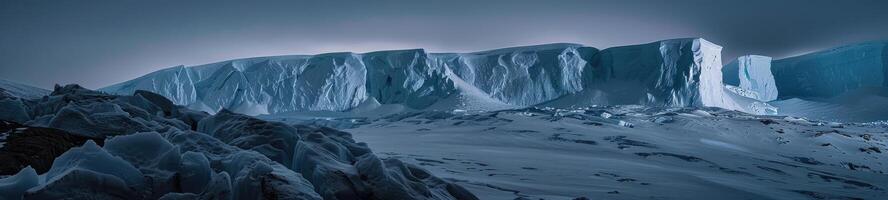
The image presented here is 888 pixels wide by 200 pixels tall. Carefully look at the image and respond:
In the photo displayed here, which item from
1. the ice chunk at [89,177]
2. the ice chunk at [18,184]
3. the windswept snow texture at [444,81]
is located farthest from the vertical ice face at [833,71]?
the ice chunk at [18,184]

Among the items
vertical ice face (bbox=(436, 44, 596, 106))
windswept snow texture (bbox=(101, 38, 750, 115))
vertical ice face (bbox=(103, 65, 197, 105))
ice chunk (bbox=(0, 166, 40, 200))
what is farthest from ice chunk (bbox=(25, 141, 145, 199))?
vertical ice face (bbox=(103, 65, 197, 105))

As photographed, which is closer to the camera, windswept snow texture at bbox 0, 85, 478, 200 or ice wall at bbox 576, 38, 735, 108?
windswept snow texture at bbox 0, 85, 478, 200

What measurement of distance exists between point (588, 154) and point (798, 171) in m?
Answer: 6.25

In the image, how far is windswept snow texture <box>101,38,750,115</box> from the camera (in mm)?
45562

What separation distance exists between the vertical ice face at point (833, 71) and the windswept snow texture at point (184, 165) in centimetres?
6416

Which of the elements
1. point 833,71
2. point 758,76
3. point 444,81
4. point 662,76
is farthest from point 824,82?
point 444,81

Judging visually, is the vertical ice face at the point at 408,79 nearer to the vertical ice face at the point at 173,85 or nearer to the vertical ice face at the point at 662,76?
the vertical ice face at the point at 662,76

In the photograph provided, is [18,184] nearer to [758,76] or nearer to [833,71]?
[758,76]

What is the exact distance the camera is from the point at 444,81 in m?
46.4

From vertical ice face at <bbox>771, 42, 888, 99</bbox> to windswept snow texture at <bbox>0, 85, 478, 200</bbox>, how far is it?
64160 millimetres

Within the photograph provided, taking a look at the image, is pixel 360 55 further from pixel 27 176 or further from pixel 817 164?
pixel 27 176

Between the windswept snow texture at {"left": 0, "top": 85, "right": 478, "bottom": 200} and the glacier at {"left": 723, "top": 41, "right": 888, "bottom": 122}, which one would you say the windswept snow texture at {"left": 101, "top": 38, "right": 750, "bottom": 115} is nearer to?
the glacier at {"left": 723, "top": 41, "right": 888, "bottom": 122}

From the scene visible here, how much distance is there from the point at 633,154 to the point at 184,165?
17.6 metres

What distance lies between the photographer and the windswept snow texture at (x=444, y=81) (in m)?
45.6
